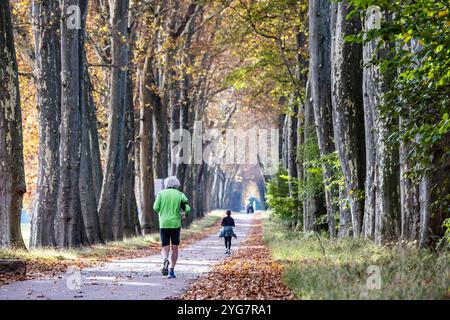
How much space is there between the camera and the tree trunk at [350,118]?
58.3 ft

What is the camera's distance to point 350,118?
18047mm

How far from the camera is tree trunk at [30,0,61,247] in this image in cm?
2030

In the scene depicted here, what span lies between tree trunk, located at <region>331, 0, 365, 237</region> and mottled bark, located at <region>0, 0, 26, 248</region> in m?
7.84

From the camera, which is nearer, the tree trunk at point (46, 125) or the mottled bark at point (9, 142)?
the mottled bark at point (9, 142)

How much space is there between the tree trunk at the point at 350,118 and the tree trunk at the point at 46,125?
315 inches

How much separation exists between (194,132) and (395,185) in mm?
31095

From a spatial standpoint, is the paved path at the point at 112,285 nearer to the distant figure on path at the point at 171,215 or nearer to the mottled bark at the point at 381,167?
the distant figure on path at the point at 171,215

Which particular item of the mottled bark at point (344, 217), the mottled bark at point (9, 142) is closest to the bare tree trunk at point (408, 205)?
the mottled bark at point (344, 217)

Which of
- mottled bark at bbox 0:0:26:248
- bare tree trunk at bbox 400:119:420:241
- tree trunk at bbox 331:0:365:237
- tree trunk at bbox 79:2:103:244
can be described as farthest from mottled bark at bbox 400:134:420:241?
tree trunk at bbox 79:2:103:244

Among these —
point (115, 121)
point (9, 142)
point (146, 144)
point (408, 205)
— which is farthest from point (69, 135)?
point (146, 144)

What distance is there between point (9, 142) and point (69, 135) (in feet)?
11.3

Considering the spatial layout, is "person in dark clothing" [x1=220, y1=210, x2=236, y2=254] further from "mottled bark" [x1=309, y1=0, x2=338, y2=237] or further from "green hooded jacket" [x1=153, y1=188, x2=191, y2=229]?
"green hooded jacket" [x1=153, y1=188, x2=191, y2=229]

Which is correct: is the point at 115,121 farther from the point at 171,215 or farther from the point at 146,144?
the point at 171,215
